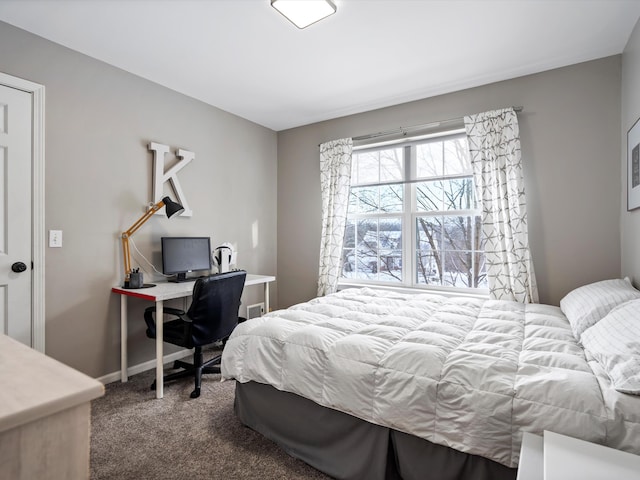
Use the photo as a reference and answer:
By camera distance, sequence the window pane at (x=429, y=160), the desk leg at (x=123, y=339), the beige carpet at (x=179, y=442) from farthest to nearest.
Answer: the window pane at (x=429, y=160) < the desk leg at (x=123, y=339) < the beige carpet at (x=179, y=442)

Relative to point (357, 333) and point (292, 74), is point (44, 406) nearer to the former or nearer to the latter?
point (357, 333)

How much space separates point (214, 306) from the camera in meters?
2.50

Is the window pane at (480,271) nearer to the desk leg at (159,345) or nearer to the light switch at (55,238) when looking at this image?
the desk leg at (159,345)

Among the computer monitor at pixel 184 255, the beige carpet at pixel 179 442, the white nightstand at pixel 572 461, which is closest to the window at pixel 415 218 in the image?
the computer monitor at pixel 184 255

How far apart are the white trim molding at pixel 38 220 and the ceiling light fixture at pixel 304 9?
178 cm

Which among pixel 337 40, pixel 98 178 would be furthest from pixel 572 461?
pixel 98 178

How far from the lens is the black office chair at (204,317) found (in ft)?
7.90

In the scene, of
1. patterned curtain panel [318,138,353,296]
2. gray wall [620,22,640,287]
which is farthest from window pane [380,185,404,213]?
gray wall [620,22,640,287]

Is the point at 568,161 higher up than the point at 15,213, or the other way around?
the point at 568,161

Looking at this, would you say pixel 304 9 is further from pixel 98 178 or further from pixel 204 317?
pixel 204 317

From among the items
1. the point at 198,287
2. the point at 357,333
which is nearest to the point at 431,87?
the point at 357,333

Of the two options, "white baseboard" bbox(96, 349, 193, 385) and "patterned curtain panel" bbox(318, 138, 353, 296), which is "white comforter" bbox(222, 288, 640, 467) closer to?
"white baseboard" bbox(96, 349, 193, 385)

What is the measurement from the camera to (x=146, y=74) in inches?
114

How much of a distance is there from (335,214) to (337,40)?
5.89 feet
